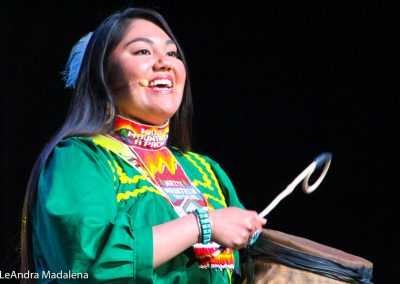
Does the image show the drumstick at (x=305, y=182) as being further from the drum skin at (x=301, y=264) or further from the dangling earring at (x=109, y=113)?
the dangling earring at (x=109, y=113)

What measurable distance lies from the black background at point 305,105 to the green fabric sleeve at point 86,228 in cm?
151

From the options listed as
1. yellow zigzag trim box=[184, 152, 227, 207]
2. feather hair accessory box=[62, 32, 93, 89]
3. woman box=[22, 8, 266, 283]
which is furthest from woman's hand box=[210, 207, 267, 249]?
feather hair accessory box=[62, 32, 93, 89]

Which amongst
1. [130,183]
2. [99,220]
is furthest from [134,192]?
[99,220]

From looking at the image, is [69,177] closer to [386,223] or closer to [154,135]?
[154,135]

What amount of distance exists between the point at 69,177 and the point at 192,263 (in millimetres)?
450

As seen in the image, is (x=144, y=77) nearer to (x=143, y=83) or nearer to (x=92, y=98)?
(x=143, y=83)

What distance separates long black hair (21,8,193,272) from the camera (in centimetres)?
209

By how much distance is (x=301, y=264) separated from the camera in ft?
6.69

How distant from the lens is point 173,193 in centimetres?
217

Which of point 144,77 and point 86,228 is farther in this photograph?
point 144,77

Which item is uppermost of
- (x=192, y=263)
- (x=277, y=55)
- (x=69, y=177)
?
(x=277, y=55)

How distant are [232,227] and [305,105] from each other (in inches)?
63.3

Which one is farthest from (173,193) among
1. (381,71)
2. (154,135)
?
(381,71)

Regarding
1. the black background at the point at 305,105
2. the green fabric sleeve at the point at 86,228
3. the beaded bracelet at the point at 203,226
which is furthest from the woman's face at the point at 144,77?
the black background at the point at 305,105
